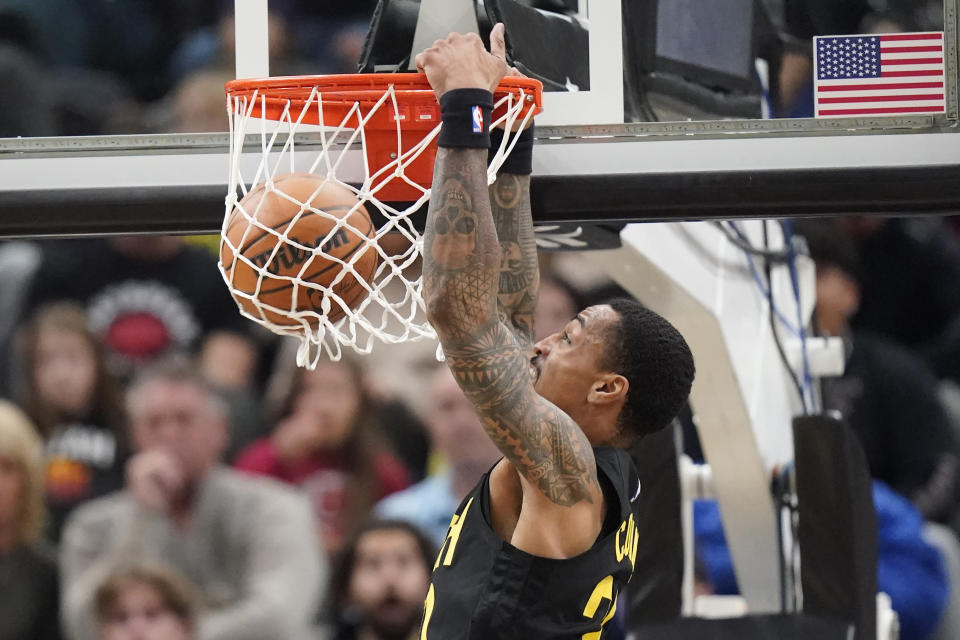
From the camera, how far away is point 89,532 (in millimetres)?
4414

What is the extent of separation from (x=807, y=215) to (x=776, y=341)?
32.8 inches

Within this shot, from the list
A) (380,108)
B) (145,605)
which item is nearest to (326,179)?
(380,108)

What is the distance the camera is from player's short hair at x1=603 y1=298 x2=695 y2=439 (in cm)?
216

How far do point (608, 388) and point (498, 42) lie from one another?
0.66 metres

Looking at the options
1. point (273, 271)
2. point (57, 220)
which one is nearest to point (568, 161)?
point (273, 271)

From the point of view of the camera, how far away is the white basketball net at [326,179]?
208 centimetres

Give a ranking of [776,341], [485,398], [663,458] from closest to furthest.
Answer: [485,398] < [776,341] < [663,458]

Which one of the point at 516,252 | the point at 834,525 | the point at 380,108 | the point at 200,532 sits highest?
the point at 380,108

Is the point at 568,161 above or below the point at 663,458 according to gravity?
above

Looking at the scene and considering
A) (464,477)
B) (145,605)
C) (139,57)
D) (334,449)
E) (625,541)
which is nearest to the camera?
(625,541)

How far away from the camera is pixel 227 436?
451 cm

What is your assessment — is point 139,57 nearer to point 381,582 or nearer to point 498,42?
point 381,582

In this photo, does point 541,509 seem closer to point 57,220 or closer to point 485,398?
point 485,398

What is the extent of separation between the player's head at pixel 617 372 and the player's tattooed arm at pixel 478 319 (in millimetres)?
237
